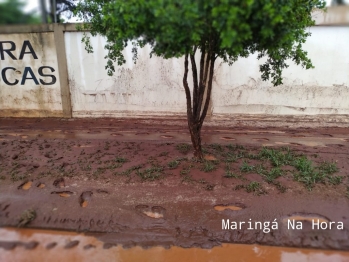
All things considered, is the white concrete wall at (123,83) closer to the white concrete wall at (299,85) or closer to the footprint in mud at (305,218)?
the white concrete wall at (299,85)

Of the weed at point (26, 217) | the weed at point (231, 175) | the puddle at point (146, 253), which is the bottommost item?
the puddle at point (146, 253)

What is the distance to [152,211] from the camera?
10.1 feet

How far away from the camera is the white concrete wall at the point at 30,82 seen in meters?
6.74

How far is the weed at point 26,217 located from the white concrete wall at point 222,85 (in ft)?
13.5

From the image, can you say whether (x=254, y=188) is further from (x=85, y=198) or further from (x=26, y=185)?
(x=26, y=185)

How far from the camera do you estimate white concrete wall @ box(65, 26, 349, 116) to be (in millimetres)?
5973

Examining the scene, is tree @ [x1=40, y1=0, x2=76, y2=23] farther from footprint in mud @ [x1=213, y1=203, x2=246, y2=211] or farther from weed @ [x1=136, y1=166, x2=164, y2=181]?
footprint in mud @ [x1=213, y1=203, x2=246, y2=211]

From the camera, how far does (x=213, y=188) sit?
3.38 metres

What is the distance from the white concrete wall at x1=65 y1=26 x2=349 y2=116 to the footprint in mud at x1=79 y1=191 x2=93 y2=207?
146 inches

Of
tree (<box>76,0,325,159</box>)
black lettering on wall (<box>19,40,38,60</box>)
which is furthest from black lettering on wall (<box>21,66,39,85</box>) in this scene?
tree (<box>76,0,325,159</box>)

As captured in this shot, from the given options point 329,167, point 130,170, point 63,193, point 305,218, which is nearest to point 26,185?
point 63,193

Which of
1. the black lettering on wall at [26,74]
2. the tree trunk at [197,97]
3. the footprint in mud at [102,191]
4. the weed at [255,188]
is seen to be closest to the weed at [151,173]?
the footprint in mud at [102,191]

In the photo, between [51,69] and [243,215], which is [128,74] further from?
[243,215]

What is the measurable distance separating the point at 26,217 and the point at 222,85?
4.83 meters
